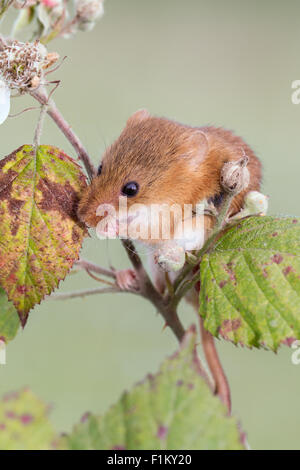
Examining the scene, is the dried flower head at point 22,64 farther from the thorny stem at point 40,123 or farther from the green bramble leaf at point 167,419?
the green bramble leaf at point 167,419

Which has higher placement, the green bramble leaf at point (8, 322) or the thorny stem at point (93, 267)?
the thorny stem at point (93, 267)

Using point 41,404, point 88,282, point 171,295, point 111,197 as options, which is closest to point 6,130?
point 88,282

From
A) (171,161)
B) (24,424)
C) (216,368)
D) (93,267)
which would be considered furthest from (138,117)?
(24,424)

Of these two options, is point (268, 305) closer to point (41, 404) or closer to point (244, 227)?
point (244, 227)

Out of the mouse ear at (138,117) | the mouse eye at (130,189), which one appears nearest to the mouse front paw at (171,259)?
the mouse eye at (130,189)

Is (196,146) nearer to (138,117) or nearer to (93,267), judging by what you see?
(138,117)

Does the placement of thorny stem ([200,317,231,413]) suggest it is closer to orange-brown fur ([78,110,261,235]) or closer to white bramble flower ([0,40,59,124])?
orange-brown fur ([78,110,261,235])
